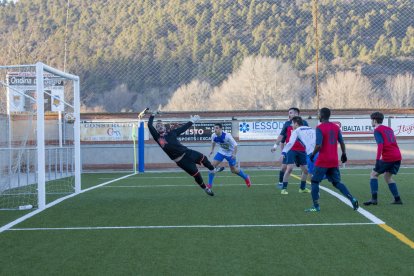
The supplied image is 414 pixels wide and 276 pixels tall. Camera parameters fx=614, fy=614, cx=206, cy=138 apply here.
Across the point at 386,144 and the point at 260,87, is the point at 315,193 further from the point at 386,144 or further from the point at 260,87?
the point at 260,87

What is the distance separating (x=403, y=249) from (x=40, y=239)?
15.8ft

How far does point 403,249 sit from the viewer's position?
7.30 metres

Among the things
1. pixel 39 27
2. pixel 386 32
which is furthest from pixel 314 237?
pixel 39 27

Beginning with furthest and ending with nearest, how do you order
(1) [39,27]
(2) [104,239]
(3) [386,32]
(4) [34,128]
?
(1) [39,27]
(3) [386,32]
(4) [34,128]
(2) [104,239]

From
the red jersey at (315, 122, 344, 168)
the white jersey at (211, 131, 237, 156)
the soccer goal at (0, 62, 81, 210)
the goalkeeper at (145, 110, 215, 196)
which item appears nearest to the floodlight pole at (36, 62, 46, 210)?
the soccer goal at (0, 62, 81, 210)

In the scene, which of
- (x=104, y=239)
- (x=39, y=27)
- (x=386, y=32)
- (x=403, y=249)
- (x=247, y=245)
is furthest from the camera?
(x=39, y=27)

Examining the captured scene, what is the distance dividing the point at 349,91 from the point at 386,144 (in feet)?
110

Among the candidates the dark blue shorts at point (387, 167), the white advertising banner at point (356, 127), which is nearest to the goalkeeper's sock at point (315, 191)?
the dark blue shorts at point (387, 167)

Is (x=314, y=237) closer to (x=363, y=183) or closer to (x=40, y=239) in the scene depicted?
(x=40, y=239)

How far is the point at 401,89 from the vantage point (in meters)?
40.9

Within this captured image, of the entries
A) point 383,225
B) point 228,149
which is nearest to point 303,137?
point 228,149

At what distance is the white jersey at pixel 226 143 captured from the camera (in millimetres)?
15805

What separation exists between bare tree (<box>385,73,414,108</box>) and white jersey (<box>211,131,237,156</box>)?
26120mm

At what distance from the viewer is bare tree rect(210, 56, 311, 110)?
38406mm
